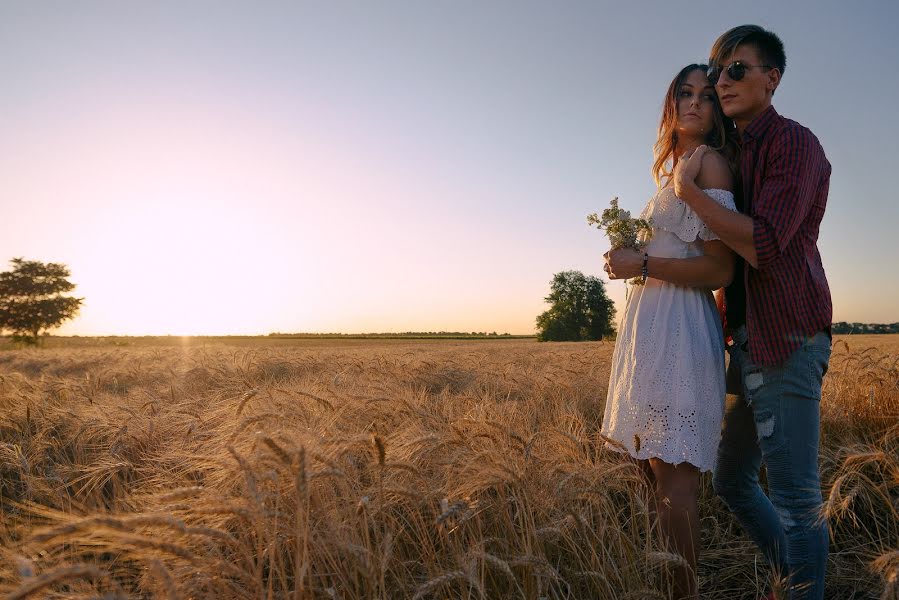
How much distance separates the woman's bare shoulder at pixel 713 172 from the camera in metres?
2.06

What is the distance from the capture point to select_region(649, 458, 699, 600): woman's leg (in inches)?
78.2

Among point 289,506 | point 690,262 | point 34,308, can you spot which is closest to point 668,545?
point 690,262

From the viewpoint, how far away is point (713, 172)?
6.75ft

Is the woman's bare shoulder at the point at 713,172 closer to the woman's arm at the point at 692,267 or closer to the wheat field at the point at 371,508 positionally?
the woman's arm at the point at 692,267

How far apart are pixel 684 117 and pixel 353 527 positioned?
78.9 inches

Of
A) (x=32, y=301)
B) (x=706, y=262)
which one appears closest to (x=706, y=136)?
(x=706, y=262)

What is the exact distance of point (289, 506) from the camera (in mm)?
1844

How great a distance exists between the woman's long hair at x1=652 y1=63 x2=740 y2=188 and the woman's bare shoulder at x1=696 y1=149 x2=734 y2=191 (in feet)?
0.29

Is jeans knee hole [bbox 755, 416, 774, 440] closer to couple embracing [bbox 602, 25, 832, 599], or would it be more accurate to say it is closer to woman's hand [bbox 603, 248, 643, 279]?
couple embracing [bbox 602, 25, 832, 599]

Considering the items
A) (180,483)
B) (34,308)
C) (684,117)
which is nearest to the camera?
(684,117)

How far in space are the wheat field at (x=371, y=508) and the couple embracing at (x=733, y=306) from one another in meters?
Result: 0.16

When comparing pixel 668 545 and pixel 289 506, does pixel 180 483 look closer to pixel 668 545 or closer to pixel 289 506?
pixel 289 506

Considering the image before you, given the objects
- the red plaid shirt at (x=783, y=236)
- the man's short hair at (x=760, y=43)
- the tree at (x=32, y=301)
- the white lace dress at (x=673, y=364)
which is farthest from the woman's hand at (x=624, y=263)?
the tree at (x=32, y=301)

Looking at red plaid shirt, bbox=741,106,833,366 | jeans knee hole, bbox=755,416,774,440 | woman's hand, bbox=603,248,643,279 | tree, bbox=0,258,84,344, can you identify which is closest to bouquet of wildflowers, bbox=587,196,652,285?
woman's hand, bbox=603,248,643,279
